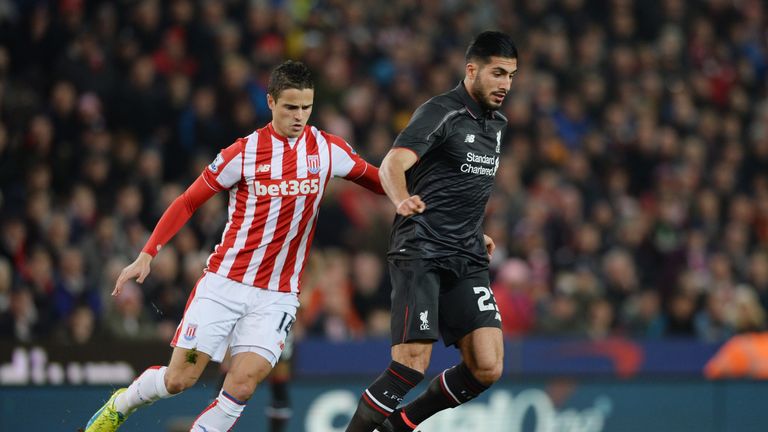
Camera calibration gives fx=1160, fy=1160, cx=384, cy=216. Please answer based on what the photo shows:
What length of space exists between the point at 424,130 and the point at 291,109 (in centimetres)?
76

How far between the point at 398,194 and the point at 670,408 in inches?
193

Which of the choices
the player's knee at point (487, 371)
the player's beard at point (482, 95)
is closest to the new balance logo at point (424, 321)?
the player's knee at point (487, 371)

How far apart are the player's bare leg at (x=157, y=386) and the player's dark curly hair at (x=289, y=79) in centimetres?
148

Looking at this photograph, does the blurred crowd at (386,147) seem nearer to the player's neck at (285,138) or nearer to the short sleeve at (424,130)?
the player's neck at (285,138)

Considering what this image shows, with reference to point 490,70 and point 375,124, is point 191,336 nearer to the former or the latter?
point 490,70

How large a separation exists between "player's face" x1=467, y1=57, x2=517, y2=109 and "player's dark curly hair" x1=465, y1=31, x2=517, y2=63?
27 millimetres

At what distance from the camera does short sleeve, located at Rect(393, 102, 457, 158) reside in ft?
19.6

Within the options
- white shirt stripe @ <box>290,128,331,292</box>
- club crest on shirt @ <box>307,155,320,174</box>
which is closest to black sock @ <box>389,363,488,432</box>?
white shirt stripe @ <box>290,128,331,292</box>

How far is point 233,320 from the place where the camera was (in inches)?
249

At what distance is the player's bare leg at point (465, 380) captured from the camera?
244 inches

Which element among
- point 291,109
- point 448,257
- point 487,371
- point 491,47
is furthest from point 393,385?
point 491,47

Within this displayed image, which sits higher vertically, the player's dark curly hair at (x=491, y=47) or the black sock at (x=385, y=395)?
the player's dark curly hair at (x=491, y=47)

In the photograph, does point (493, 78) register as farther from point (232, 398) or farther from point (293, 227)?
point (232, 398)

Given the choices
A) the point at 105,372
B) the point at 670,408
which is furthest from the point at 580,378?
the point at 105,372
